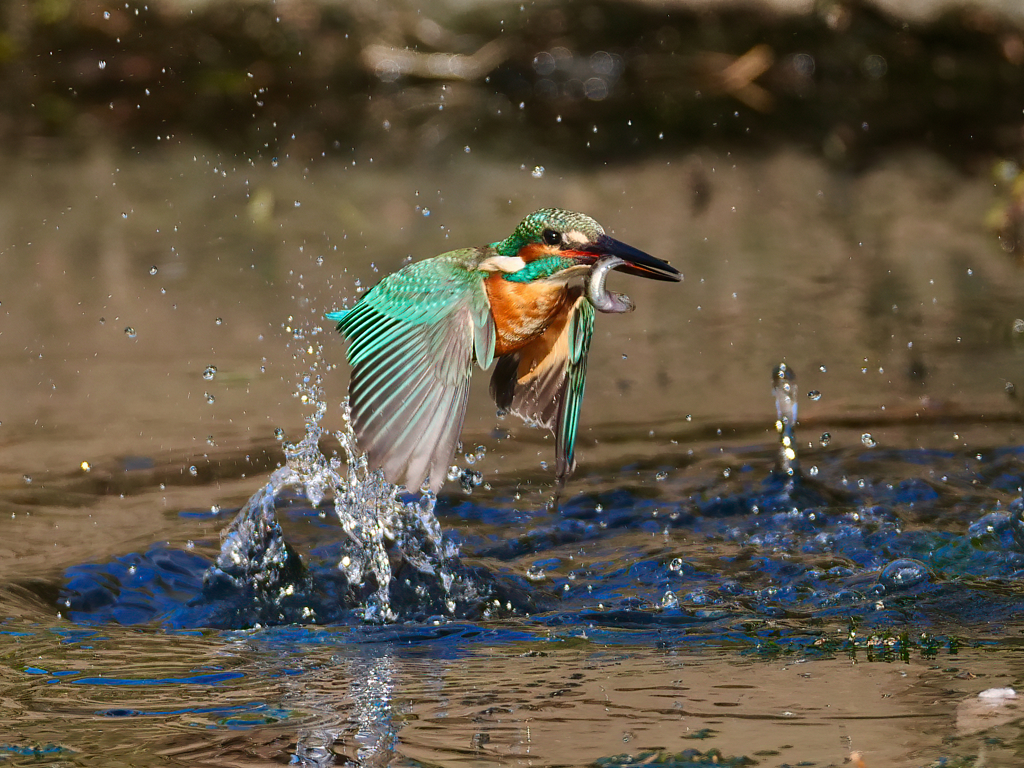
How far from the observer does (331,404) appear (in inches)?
189

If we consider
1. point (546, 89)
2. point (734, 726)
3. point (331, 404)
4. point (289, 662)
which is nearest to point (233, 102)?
point (546, 89)

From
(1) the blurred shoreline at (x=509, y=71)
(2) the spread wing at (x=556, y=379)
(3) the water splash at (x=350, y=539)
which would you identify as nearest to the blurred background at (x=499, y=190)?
(1) the blurred shoreline at (x=509, y=71)

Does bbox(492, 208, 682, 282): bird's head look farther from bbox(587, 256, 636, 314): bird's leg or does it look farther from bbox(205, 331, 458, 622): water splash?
bbox(205, 331, 458, 622): water splash

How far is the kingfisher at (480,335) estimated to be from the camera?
2768mm

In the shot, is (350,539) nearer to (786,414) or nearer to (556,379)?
(556,379)

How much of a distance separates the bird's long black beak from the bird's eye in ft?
0.20

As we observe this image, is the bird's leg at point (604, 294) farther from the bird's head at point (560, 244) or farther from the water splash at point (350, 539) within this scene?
the water splash at point (350, 539)

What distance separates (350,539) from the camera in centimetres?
364

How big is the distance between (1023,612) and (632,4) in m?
6.65

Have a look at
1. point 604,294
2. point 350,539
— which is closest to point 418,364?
point 604,294

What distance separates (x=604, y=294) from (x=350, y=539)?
115 cm

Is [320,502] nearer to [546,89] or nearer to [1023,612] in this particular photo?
[1023,612]

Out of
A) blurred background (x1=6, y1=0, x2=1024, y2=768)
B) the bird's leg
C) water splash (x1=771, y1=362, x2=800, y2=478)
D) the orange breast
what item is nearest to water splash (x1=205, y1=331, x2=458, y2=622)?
blurred background (x1=6, y1=0, x2=1024, y2=768)

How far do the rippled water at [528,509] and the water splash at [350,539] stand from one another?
0.01m
